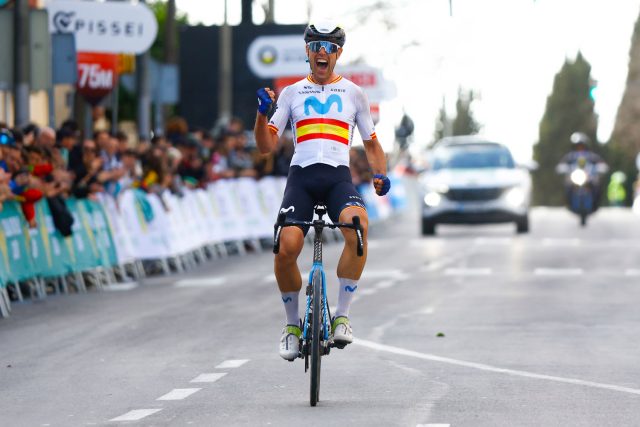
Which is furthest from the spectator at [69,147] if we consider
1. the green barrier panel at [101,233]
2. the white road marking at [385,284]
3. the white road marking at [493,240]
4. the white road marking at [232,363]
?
the white road marking at [493,240]

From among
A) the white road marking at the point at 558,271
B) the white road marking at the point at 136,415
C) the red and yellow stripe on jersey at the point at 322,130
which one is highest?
the red and yellow stripe on jersey at the point at 322,130

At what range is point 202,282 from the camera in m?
24.0

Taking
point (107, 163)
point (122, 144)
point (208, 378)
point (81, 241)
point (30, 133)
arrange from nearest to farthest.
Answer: point (208, 378)
point (30, 133)
point (81, 241)
point (107, 163)
point (122, 144)

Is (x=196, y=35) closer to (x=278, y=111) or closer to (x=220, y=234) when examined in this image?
(x=220, y=234)

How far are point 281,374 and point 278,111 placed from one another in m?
1.79

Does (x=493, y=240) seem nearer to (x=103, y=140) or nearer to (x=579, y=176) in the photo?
(x=579, y=176)

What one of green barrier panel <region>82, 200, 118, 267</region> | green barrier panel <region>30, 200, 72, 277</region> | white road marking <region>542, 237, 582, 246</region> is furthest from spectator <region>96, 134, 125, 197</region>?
white road marking <region>542, 237, 582, 246</region>

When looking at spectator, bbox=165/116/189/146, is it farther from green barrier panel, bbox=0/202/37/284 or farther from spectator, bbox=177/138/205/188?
green barrier panel, bbox=0/202/37/284

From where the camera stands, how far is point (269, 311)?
61.5 ft

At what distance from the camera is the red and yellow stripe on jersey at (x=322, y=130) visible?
12227 mm

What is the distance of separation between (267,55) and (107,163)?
21.1m

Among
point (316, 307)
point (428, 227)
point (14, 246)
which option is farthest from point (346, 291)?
point (428, 227)

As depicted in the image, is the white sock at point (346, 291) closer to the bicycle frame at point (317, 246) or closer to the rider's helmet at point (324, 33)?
the bicycle frame at point (317, 246)

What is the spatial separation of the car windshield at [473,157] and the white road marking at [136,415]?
26.8m
